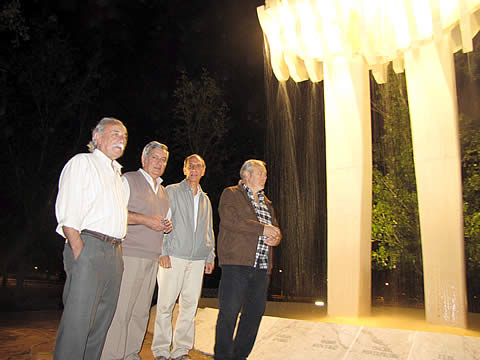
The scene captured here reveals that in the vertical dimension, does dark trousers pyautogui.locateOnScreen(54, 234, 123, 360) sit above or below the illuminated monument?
below

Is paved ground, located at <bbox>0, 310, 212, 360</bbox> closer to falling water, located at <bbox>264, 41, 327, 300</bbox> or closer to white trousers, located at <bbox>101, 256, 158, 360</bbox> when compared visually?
white trousers, located at <bbox>101, 256, 158, 360</bbox>

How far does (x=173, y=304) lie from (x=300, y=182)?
13.1m

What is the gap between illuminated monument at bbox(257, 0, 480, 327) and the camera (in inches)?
179

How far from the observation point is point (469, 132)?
880 cm

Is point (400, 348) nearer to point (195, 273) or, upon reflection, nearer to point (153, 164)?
point (195, 273)

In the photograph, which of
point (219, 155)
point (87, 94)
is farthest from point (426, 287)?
point (87, 94)

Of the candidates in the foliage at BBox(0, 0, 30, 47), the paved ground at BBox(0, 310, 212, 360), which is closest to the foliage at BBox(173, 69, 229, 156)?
the foliage at BBox(0, 0, 30, 47)

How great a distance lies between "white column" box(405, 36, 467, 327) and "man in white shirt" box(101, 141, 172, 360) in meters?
3.13

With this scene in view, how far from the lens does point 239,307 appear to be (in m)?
3.02

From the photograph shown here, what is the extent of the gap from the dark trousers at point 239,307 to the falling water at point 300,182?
435 centimetres

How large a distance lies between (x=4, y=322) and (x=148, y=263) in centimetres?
380

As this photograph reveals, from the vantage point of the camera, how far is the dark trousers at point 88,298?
7.09 ft

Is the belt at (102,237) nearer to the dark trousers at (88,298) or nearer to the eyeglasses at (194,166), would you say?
the dark trousers at (88,298)

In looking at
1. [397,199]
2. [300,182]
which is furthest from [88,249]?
[300,182]
